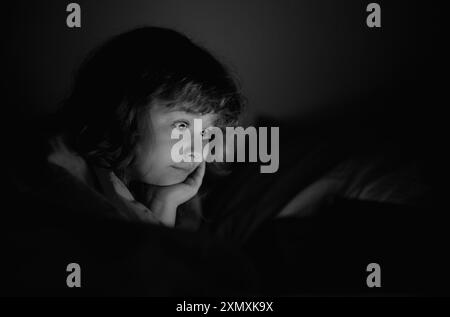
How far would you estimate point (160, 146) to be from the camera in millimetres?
1018

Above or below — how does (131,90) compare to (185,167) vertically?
above

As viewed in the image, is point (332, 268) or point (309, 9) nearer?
point (332, 268)

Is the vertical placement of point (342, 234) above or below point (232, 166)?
below

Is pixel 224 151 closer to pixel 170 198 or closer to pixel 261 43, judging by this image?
pixel 170 198

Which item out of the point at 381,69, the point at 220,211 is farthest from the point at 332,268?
the point at 381,69

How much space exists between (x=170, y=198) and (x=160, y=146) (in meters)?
0.12

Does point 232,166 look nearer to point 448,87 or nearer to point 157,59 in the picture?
point 157,59

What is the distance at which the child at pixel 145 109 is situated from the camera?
3.38 feet

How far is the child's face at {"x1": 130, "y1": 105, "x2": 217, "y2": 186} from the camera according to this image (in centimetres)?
101

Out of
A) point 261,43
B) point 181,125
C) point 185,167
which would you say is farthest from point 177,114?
point 261,43
